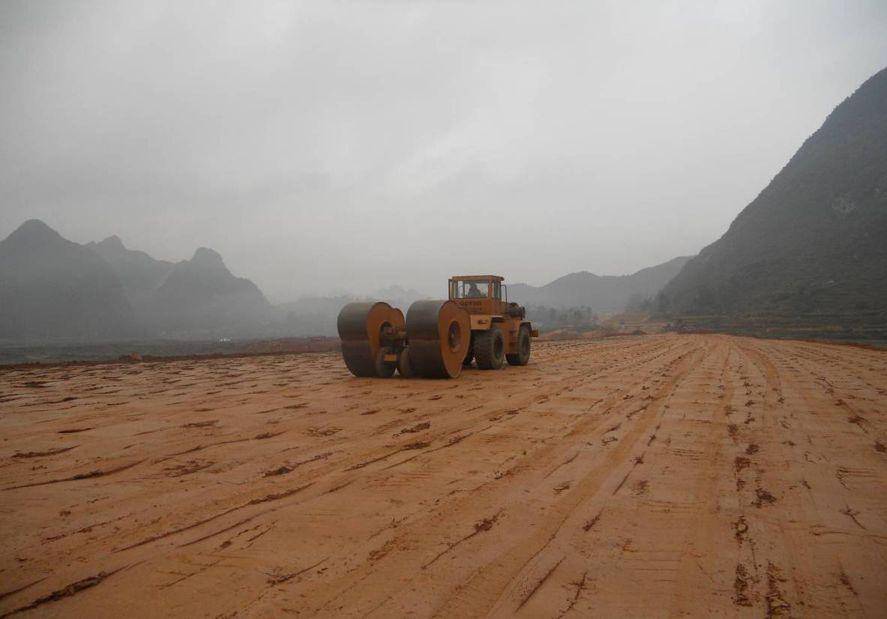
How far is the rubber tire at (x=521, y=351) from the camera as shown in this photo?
13891 mm

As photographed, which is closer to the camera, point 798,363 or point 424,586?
point 424,586

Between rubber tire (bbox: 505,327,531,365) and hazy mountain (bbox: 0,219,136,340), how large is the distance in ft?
270

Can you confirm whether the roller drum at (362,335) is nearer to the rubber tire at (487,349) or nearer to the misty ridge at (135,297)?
the rubber tire at (487,349)

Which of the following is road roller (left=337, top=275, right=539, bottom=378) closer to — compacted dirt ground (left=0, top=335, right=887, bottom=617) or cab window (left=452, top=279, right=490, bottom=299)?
cab window (left=452, top=279, right=490, bottom=299)

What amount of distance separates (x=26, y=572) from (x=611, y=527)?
10.7 ft

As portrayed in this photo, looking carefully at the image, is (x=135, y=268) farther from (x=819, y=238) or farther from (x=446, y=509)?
(x=446, y=509)

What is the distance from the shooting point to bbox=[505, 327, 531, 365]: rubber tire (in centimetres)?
1389

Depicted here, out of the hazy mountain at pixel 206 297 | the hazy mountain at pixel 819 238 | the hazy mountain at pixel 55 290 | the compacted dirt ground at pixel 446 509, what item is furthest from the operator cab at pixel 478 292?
the hazy mountain at pixel 206 297

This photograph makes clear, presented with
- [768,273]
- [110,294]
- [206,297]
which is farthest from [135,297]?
[768,273]

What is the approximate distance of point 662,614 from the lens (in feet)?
7.33

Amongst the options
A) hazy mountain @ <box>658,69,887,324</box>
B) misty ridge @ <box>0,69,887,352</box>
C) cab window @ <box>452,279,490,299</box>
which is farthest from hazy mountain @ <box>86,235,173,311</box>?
cab window @ <box>452,279,490,299</box>

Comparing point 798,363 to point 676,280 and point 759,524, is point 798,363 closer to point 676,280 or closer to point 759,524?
point 759,524

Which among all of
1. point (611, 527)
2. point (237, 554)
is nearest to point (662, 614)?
point (611, 527)

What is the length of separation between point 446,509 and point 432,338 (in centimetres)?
661
